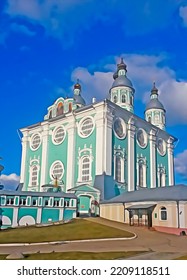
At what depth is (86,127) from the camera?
22312 mm

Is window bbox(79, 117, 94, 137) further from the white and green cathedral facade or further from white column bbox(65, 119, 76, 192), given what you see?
white column bbox(65, 119, 76, 192)

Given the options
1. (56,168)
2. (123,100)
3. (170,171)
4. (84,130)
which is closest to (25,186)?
(56,168)

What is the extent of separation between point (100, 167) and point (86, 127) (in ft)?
11.7

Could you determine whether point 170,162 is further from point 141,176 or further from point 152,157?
point 141,176

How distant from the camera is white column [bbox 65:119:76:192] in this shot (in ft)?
72.2

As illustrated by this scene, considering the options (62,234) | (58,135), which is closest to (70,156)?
(58,135)

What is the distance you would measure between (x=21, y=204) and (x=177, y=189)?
8.43 meters

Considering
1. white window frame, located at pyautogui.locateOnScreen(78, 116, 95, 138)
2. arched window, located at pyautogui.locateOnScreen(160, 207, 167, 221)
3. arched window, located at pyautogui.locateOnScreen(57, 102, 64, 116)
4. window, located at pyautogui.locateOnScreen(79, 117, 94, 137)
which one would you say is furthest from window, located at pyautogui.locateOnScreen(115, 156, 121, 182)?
arched window, located at pyautogui.locateOnScreen(160, 207, 167, 221)

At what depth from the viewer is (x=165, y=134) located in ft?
92.3

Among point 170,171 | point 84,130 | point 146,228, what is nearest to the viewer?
point 146,228

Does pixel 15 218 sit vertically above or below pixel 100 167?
below

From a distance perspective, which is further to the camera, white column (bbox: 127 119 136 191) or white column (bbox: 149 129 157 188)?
white column (bbox: 149 129 157 188)

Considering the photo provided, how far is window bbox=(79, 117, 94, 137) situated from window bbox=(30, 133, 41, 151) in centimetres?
514

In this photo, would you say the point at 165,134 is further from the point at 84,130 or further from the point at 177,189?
the point at 177,189
